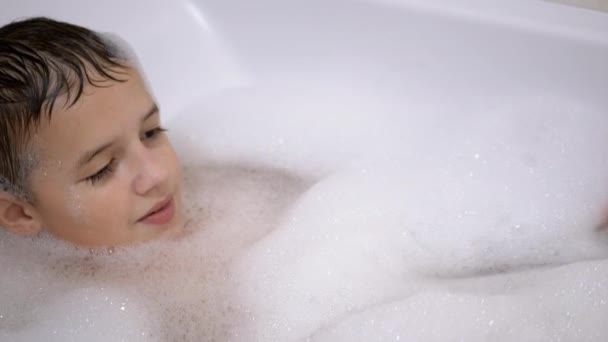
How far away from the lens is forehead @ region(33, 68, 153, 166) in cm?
79

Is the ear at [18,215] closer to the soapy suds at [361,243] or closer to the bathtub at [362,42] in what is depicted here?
the soapy suds at [361,243]

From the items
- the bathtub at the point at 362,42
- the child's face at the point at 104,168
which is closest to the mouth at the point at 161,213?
the child's face at the point at 104,168

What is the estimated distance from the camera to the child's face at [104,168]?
2.62ft

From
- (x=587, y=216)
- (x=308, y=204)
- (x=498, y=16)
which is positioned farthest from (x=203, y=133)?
(x=587, y=216)

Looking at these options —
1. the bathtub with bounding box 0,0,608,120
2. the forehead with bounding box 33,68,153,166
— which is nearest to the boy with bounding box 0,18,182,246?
the forehead with bounding box 33,68,153,166

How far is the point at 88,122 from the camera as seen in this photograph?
0.80m

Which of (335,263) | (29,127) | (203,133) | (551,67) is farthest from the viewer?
(203,133)

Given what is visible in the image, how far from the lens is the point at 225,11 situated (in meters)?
1.25

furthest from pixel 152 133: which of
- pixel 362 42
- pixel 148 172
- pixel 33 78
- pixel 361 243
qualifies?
pixel 362 42

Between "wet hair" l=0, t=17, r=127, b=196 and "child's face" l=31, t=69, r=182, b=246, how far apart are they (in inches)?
0.4

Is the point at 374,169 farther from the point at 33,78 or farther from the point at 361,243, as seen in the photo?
the point at 33,78

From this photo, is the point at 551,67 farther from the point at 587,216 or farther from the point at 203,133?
the point at 203,133

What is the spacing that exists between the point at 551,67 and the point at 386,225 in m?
0.38

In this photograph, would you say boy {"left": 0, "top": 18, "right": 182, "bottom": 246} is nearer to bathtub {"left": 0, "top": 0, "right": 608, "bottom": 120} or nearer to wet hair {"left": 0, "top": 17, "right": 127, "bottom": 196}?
wet hair {"left": 0, "top": 17, "right": 127, "bottom": 196}
